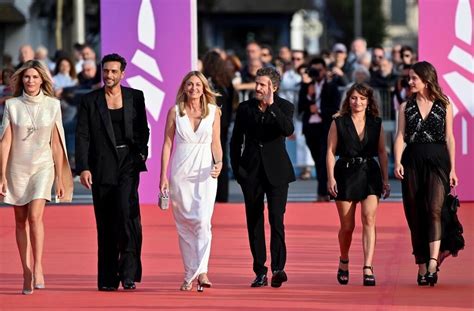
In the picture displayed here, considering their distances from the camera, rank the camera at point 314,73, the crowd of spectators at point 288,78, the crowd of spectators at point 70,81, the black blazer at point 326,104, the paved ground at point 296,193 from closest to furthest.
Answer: the black blazer at point 326,104 < the camera at point 314,73 < the paved ground at point 296,193 < the crowd of spectators at point 288,78 < the crowd of spectators at point 70,81

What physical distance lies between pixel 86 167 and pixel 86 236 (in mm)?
4455

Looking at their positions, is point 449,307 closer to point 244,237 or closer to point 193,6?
point 244,237

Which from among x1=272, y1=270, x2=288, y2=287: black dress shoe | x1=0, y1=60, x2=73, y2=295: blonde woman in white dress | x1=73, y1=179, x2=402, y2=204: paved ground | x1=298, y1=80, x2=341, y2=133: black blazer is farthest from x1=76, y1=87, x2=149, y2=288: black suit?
x1=73, y1=179, x2=402, y2=204: paved ground

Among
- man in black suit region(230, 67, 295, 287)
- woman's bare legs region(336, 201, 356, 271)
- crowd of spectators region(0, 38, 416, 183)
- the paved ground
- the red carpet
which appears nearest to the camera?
the red carpet

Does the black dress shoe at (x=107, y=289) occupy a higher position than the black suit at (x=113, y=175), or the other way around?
the black suit at (x=113, y=175)

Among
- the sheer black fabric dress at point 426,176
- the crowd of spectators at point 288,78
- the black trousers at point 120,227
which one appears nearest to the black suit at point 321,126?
the crowd of spectators at point 288,78

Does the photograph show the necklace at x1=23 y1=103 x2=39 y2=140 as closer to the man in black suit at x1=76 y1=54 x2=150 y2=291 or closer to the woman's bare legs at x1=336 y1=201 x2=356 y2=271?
the man in black suit at x1=76 y1=54 x2=150 y2=291

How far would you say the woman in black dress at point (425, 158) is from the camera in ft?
44.9

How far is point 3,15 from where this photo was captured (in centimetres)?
4550

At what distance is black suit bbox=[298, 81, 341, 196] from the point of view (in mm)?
21625

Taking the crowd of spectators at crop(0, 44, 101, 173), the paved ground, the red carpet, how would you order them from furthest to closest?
1. the crowd of spectators at crop(0, 44, 101, 173)
2. the paved ground
3. the red carpet

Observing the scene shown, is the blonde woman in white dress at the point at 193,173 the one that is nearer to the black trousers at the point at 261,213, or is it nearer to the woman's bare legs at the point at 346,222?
the black trousers at the point at 261,213

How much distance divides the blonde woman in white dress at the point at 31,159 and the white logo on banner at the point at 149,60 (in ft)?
23.1

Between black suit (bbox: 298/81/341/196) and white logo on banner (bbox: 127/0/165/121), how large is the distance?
7.33 feet
